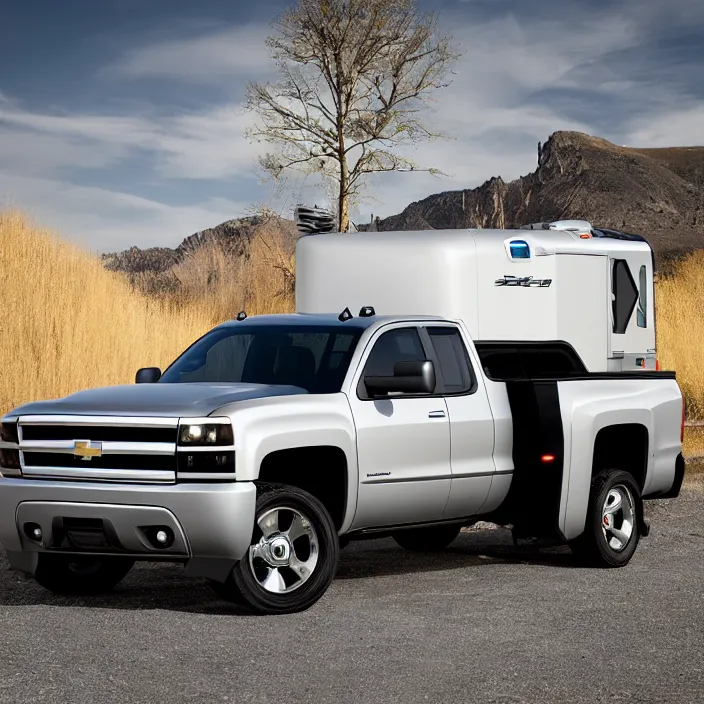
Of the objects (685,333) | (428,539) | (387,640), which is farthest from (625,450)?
(685,333)

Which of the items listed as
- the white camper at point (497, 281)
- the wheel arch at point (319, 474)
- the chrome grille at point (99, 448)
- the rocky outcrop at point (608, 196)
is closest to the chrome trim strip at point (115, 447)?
the chrome grille at point (99, 448)

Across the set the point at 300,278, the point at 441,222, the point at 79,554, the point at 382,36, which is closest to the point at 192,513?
the point at 79,554

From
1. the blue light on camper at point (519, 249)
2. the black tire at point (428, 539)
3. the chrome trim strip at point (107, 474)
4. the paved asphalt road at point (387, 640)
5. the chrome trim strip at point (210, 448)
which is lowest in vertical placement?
the black tire at point (428, 539)

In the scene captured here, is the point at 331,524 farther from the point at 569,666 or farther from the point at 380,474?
the point at 569,666

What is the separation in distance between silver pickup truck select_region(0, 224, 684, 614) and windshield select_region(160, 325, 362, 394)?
0.05ft

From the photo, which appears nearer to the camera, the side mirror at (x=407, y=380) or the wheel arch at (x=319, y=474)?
the wheel arch at (x=319, y=474)

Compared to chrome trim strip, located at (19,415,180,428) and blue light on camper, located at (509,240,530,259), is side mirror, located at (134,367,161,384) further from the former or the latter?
blue light on camper, located at (509,240,530,259)

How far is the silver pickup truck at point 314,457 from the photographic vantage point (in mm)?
7832

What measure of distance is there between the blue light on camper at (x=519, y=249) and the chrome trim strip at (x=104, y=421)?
713cm

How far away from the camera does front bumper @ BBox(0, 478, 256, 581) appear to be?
7703 millimetres

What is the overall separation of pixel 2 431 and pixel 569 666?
3.85 m

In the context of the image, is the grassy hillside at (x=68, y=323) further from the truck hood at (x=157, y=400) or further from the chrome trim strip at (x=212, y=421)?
the chrome trim strip at (x=212, y=421)

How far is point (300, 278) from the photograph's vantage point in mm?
14914

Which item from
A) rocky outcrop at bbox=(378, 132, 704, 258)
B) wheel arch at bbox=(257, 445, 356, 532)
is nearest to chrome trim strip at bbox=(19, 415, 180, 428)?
wheel arch at bbox=(257, 445, 356, 532)
